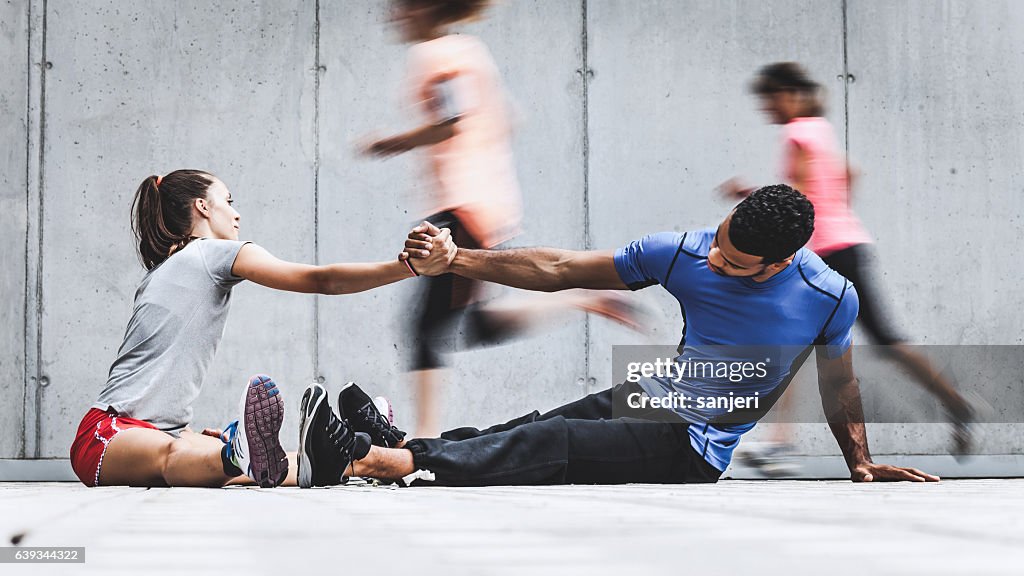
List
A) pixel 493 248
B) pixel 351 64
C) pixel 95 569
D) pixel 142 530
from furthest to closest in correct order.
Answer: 1. pixel 351 64
2. pixel 493 248
3. pixel 142 530
4. pixel 95 569

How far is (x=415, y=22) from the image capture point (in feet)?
14.6

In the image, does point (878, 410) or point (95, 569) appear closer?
point (95, 569)

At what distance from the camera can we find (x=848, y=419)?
270cm

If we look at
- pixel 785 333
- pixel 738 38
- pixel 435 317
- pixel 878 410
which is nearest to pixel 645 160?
pixel 738 38

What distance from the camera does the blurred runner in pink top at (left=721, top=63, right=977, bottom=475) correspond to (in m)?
4.04

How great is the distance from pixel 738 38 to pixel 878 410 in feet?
5.91

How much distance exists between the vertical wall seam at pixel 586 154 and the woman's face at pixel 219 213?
5.99 ft

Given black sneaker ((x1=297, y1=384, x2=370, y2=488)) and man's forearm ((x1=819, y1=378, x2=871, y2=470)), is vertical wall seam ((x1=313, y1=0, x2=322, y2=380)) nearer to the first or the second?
black sneaker ((x1=297, y1=384, x2=370, y2=488))

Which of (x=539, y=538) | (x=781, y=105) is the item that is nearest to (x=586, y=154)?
(x=781, y=105)

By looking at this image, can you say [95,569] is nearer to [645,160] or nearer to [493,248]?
[493,248]

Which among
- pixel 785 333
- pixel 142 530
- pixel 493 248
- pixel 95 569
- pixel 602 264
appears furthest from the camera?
pixel 493 248

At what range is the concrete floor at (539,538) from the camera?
61 cm

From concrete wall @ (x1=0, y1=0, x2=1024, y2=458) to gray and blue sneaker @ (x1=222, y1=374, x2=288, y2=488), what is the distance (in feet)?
6.99

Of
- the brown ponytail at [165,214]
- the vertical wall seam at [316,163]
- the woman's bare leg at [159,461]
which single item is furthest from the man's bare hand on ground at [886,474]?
the vertical wall seam at [316,163]
